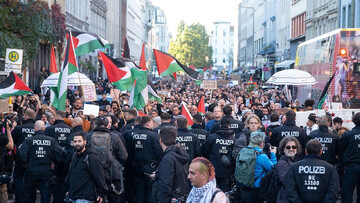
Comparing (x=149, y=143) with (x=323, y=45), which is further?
(x=323, y=45)

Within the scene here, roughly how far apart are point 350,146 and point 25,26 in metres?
19.3

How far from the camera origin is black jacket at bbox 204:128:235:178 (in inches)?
442

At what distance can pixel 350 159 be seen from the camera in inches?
439

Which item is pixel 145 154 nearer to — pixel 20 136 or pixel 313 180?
pixel 20 136

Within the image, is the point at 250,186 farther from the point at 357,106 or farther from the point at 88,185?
the point at 357,106

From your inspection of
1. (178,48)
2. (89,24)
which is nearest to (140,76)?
(89,24)

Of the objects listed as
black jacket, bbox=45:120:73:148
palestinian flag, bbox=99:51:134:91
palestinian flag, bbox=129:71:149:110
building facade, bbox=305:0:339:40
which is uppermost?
building facade, bbox=305:0:339:40

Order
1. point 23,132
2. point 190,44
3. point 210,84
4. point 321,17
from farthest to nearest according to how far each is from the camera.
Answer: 1. point 190,44
2. point 321,17
3. point 210,84
4. point 23,132

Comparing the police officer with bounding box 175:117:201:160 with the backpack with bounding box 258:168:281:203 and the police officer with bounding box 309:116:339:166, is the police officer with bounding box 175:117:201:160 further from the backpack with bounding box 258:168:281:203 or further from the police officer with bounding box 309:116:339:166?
the backpack with bounding box 258:168:281:203

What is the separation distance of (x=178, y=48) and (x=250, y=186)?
115005mm

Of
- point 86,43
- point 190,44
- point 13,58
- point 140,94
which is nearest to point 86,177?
point 140,94

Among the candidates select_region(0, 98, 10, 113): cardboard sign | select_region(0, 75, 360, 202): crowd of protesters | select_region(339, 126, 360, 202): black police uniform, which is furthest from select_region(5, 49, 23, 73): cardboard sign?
select_region(339, 126, 360, 202): black police uniform

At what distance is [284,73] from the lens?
22.7m

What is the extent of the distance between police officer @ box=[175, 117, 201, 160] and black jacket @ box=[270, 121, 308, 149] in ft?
4.64
